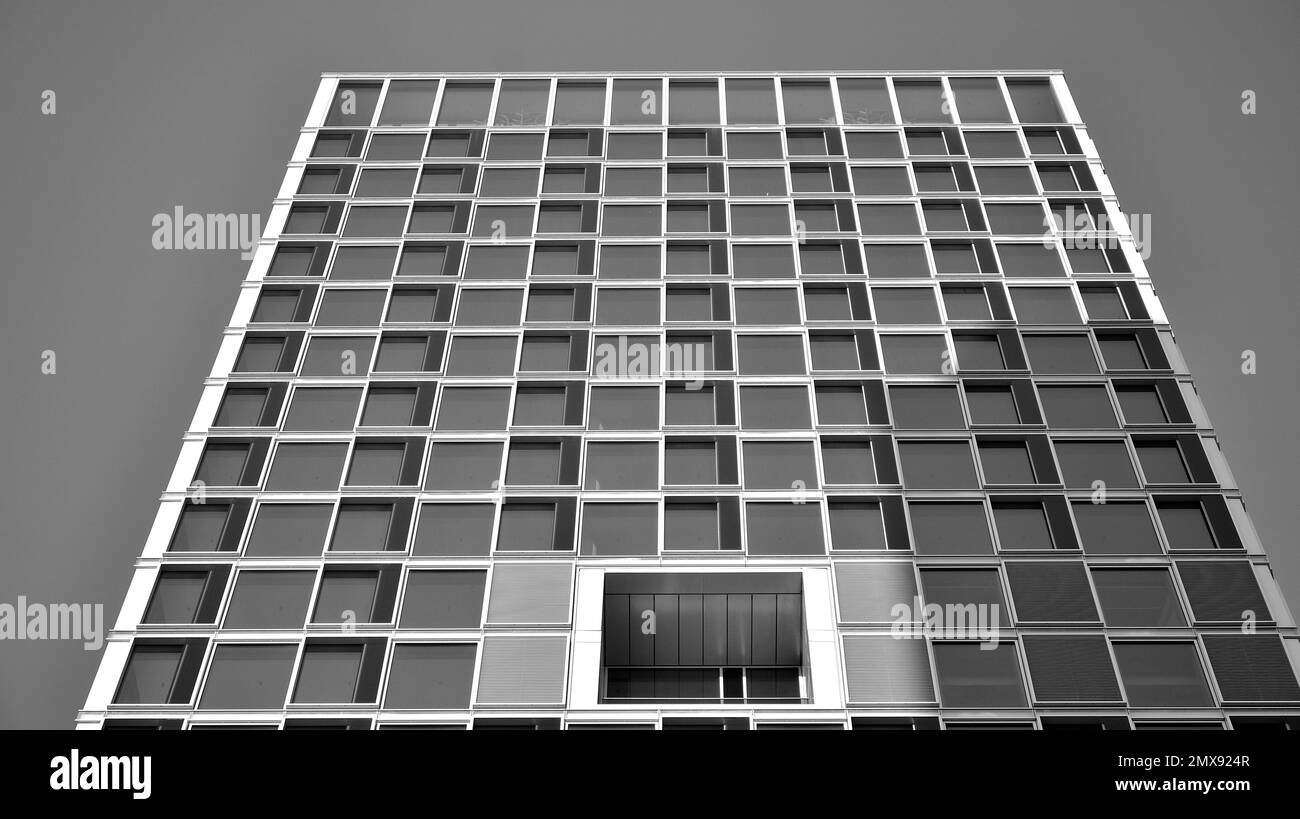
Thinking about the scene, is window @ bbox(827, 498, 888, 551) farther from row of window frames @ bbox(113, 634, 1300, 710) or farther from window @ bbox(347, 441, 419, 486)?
window @ bbox(347, 441, 419, 486)

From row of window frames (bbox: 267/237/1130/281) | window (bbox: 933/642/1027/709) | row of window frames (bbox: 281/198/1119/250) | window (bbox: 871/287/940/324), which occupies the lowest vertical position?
window (bbox: 933/642/1027/709)

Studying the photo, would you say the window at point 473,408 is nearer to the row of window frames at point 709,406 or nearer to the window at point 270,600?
the row of window frames at point 709,406

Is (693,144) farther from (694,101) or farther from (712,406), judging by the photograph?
(712,406)

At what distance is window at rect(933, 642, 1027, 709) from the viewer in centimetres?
3206

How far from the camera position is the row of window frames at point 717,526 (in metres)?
35.8

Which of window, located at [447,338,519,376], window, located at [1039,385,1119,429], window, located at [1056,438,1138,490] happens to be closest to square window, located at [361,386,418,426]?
window, located at [447,338,519,376]

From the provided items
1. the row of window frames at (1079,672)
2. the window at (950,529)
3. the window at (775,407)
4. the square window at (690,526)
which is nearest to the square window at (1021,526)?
the window at (950,529)

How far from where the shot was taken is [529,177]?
48.2 metres

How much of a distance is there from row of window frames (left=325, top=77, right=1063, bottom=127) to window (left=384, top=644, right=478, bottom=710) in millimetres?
25492

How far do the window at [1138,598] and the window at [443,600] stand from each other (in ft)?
59.1
